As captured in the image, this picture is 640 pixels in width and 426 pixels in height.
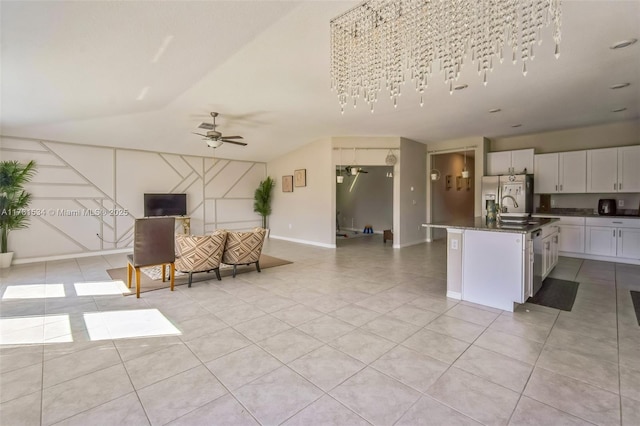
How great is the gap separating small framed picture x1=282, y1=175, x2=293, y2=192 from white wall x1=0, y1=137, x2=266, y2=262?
5.95 ft

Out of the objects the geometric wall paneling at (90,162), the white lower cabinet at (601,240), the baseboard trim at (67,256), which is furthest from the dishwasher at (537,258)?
the geometric wall paneling at (90,162)

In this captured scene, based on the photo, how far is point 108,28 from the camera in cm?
240

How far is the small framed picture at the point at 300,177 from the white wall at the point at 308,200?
114mm

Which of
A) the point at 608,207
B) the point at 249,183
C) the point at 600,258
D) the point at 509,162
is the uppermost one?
the point at 509,162

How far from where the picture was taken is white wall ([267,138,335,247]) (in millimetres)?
7523

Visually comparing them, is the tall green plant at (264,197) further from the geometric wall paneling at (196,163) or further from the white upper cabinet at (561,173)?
the white upper cabinet at (561,173)

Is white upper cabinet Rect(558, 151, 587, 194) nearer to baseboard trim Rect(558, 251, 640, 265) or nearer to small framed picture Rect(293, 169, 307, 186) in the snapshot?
baseboard trim Rect(558, 251, 640, 265)

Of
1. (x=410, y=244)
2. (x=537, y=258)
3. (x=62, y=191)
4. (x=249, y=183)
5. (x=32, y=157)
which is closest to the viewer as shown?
(x=537, y=258)

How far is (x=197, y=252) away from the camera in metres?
4.26

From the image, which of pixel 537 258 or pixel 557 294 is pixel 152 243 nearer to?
pixel 537 258

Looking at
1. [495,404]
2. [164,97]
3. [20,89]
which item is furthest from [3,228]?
[495,404]

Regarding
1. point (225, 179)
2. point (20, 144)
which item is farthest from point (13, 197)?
point (225, 179)

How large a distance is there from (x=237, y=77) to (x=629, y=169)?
24.0ft

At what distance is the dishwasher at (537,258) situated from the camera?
3543 mm
